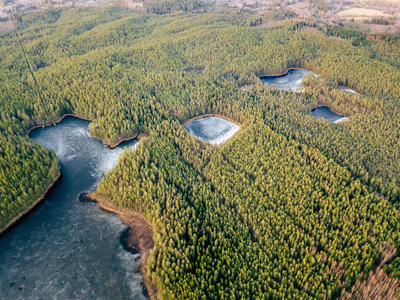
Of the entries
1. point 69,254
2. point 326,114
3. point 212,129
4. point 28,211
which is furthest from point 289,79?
point 28,211

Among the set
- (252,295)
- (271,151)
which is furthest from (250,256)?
(271,151)

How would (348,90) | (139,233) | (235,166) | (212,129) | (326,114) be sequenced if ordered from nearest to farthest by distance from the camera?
(139,233) < (235,166) < (212,129) < (326,114) < (348,90)

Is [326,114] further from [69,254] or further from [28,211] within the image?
[28,211]

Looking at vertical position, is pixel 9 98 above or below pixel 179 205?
above

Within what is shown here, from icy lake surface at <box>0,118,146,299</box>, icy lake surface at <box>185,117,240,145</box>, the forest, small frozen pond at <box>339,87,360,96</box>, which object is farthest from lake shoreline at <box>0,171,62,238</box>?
small frozen pond at <box>339,87,360,96</box>

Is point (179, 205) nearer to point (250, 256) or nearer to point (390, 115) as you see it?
point (250, 256)

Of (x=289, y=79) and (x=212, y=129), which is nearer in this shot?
(x=212, y=129)

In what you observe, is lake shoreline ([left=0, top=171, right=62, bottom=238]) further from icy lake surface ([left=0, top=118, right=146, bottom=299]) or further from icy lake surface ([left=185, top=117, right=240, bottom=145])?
icy lake surface ([left=185, top=117, right=240, bottom=145])
